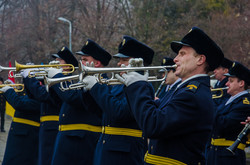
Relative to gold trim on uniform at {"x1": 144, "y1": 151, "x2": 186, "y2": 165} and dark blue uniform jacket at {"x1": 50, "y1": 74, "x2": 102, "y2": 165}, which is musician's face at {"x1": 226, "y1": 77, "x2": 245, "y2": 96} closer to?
dark blue uniform jacket at {"x1": 50, "y1": 74, "x2": 102, "y2": 165}

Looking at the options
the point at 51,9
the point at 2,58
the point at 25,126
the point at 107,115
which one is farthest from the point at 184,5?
the point at 107,115

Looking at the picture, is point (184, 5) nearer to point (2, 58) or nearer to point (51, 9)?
point (51, 9)

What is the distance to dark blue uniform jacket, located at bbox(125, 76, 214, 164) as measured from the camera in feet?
10.3

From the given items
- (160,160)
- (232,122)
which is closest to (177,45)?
(160,160)

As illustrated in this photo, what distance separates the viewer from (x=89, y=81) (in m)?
4.31

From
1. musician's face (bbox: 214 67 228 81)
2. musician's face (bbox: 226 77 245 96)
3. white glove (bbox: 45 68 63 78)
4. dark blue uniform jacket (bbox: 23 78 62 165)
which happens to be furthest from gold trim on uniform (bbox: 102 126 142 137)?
musician's face (bbox: 214 67 228 81)

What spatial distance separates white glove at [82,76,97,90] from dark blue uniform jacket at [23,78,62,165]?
1.93m

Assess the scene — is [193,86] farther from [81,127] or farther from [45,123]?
[45,123]

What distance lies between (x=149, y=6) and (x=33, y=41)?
9.75 meters

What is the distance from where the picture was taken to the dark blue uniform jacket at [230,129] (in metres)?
5.51

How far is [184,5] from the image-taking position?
2548 centimetres

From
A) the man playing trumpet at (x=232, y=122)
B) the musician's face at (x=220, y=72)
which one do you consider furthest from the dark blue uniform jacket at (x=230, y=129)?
the musician's face at (x=220, y=72)

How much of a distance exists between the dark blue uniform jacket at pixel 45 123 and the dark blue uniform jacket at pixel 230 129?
235cm

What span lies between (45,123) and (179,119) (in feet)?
12.2
